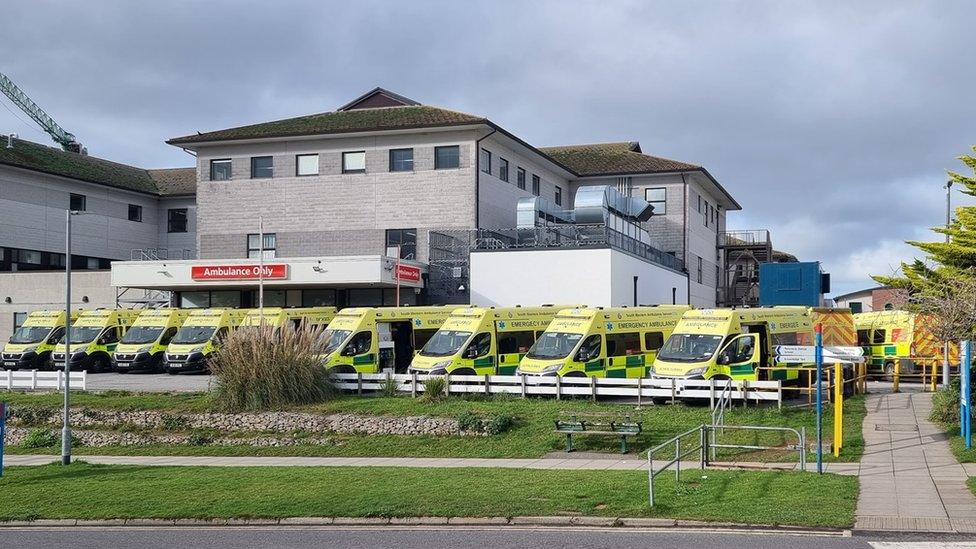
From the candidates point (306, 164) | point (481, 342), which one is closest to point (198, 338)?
point (306, 164)

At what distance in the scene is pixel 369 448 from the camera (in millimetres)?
23500

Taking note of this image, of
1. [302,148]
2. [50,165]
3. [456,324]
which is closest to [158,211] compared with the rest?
[50,165]

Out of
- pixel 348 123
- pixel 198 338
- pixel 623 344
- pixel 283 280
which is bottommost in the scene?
pixel 198 338

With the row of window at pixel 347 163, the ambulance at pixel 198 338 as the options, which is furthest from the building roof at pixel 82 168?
the ambulance at pixel 198 338

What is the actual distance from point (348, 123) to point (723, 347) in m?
26.7

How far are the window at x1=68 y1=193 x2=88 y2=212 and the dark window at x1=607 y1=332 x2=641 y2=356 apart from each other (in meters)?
38.3

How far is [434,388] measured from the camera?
26.4 meters

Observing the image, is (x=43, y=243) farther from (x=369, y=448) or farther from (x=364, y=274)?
(x=369, y=448)

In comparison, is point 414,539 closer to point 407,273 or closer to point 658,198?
point 407,273

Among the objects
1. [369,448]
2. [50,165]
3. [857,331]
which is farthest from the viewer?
[50,165]

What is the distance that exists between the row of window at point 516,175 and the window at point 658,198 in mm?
4872

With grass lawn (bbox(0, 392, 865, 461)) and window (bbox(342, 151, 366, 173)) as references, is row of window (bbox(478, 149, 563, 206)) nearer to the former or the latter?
window (bbox(342, 151, 366, 173))

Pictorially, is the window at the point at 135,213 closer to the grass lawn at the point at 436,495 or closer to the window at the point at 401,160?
the window at the point at 401,160

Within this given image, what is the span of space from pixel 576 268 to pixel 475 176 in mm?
7021
